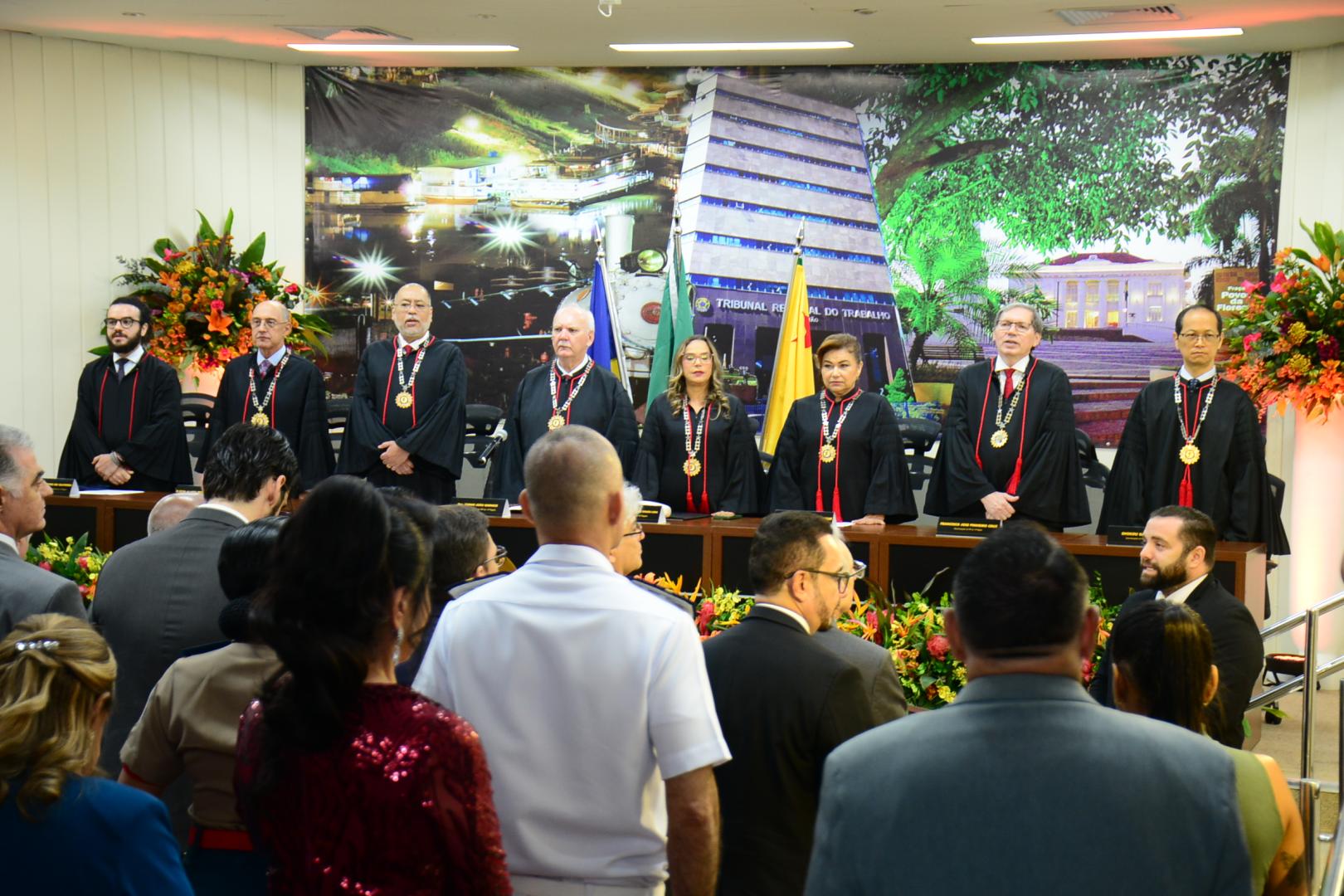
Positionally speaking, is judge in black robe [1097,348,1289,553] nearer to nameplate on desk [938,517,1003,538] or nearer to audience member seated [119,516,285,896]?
nameplate on desk [938,517,1003,538]

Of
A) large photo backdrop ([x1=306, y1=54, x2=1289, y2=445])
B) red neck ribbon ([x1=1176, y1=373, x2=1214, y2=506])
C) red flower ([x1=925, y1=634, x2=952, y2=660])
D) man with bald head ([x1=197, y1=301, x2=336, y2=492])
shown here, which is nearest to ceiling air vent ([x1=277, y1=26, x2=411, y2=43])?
large photo backdrop ([x1=306, y1=54, x2=1289, y2=445])

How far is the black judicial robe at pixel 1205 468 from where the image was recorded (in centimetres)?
630

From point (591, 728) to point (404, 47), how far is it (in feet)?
26.0

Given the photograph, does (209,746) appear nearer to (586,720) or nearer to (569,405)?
→ (586,720)

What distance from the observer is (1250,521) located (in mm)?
6234

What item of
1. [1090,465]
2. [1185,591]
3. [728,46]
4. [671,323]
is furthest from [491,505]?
[728,46]

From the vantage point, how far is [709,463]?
6727 millimetres

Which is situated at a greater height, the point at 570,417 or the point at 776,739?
the point at 570,417

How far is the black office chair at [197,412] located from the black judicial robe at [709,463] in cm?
321

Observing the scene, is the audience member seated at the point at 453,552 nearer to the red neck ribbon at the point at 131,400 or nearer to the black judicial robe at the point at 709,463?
the black judicial robe at the point at 709,463

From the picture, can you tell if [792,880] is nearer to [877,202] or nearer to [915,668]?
[915,668]

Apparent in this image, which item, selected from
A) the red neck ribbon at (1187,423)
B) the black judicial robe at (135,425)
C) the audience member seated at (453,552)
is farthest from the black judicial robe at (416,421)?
the audience member seated at (453,552)

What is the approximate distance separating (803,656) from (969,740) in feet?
3.12

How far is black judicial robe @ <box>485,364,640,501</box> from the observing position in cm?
711
